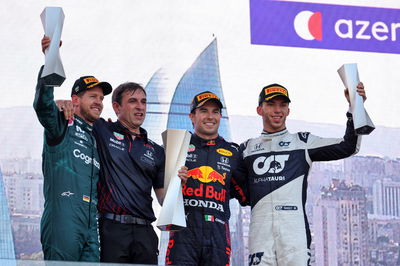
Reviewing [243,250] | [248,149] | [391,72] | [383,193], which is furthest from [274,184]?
[391,72]

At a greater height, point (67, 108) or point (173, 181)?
point (67, 108)

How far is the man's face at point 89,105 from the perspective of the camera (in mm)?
3328

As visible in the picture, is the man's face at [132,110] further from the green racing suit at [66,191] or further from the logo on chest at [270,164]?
the logo on chest at [270,164]

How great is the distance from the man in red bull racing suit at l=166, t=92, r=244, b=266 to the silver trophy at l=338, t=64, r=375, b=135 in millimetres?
607

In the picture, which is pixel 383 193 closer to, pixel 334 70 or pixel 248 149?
pixel 334 70

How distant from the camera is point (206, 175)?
3.52m

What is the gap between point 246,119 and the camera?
14.5ft

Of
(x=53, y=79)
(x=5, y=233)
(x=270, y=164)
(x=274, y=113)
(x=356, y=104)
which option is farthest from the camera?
(x=5, y=233)

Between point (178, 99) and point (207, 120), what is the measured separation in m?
0.70

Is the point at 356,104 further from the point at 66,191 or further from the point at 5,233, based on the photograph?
the point at 5,233

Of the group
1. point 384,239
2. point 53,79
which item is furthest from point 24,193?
point 384,239

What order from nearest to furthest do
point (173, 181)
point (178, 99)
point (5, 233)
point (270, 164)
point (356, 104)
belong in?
1. point (173, 181)
2. point (356, 104)
3. point (270, 164)
4. point (5, 233)
5. point (178, 99)

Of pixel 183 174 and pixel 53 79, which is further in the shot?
pixel 183 174

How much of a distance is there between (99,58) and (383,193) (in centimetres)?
172
